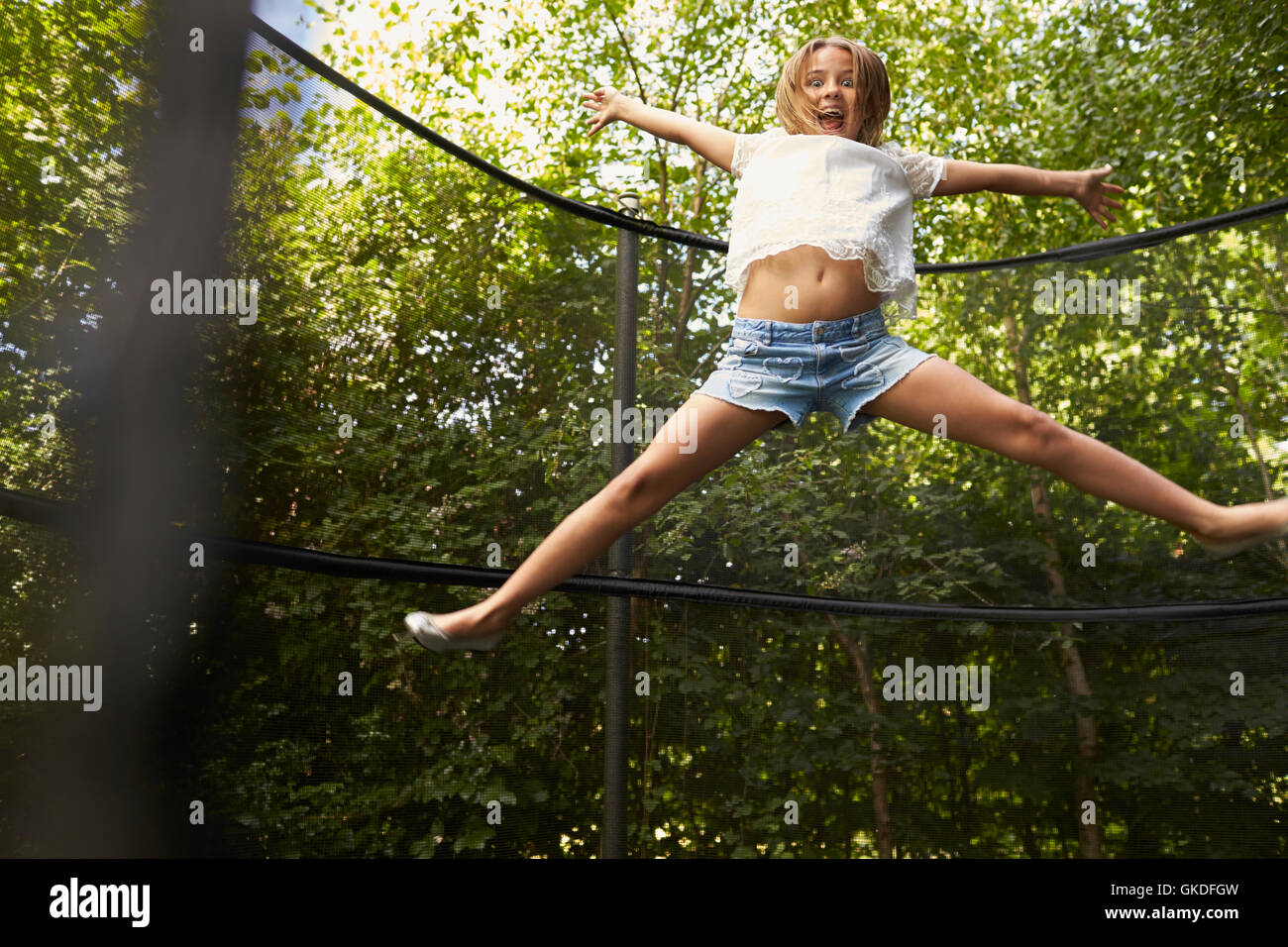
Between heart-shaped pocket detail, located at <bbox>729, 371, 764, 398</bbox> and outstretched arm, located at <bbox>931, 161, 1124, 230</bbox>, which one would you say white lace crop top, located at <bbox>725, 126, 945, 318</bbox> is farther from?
heart-shaped pocket detail, located at <bbox>729, 371, 764, 398</bbox>

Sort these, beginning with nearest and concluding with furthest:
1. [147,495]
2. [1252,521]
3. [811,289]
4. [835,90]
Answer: [147,495]
[1252,521]
[811,289]
[835,90]

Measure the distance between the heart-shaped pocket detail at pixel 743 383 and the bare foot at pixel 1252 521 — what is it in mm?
658

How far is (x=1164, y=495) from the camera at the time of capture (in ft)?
4.27

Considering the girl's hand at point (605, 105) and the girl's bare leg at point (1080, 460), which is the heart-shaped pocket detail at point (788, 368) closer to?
the girl's bare leg at point (1080, 460)

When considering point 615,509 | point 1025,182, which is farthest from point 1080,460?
point 615,509

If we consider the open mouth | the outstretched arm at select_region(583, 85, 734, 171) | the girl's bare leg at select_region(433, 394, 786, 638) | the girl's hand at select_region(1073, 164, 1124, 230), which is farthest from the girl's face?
the girl's bare leg at select_region(433, 394, 786, 638)

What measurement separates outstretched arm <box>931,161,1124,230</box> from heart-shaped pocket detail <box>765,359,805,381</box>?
0.43m

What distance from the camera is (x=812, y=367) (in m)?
1.38

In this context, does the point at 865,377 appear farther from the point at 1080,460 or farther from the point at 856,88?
the point at 856,88

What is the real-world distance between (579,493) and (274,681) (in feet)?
2.17

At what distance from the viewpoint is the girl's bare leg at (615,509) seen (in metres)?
1.29

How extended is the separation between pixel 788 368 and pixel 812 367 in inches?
1.5

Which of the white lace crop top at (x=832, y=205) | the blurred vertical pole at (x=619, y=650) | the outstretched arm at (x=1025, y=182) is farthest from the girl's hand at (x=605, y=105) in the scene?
the outstretched arm at (x=1025, y=182)
